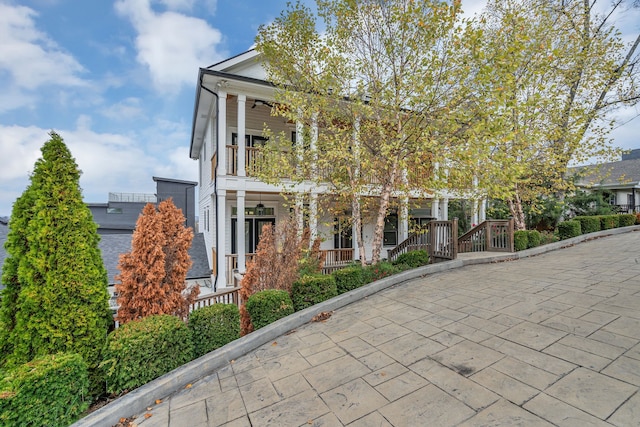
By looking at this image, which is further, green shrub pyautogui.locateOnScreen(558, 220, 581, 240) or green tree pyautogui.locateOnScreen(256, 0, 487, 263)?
green shrub pyautogui.locateOnScreen(558, 220, 581, 240)

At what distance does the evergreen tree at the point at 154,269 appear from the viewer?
12.2 feet

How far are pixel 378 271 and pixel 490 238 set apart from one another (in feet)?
18.0

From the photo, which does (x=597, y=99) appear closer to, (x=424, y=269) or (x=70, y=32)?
(x=424, y=269)

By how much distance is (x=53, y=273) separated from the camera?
2766 mm

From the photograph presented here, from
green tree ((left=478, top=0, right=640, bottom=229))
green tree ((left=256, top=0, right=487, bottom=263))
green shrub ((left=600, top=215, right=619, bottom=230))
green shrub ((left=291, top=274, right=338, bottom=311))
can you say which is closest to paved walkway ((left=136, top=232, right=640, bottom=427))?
green shrub ((left=291, top=274, right=338, bottom=311))

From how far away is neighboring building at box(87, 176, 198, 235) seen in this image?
59.0 ft

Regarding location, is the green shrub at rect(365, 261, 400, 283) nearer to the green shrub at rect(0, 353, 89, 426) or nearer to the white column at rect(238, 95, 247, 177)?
the green shrub at rect(0, 353, 89, 426)

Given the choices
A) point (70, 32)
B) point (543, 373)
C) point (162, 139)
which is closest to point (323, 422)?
point (543, 373)

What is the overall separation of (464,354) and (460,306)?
62.2 inches

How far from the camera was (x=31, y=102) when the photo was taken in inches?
373

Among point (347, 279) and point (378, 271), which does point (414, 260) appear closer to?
point (378, 271)

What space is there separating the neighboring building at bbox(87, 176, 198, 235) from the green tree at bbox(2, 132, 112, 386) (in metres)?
15.8

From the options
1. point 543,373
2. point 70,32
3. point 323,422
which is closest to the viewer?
point 323,422

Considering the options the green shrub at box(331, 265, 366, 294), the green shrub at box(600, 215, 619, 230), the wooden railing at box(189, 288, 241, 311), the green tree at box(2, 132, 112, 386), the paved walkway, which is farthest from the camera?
the green shrub at box(600, 215, 619, 230)
